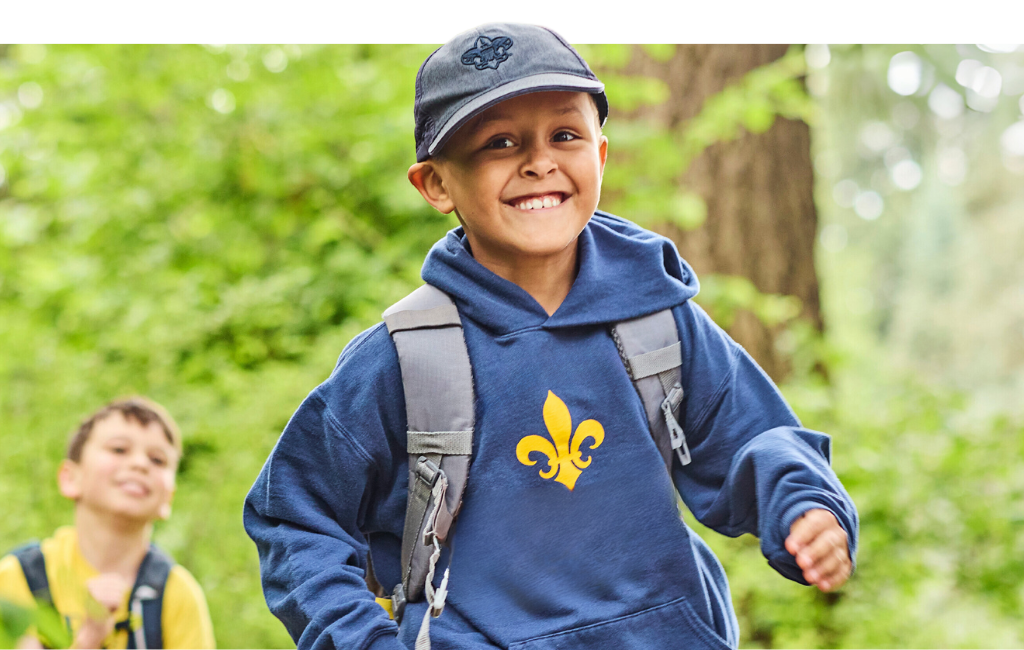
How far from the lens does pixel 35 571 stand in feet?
9.34

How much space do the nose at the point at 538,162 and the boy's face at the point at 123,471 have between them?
6.51 ft

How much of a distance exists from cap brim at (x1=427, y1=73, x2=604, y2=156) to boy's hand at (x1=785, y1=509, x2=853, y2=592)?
846 millimetres

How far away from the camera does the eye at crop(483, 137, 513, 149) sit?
1.73 metres

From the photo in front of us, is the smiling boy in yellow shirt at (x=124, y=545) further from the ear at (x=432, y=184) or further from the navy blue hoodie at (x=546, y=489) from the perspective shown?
the ear at (x=432, y=184)

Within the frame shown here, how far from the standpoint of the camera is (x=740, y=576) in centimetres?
475

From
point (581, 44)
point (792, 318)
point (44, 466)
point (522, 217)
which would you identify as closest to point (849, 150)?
point (792, 318)

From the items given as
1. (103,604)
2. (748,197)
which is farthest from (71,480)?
(748,197)

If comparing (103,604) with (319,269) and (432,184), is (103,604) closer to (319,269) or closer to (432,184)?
(432,184)

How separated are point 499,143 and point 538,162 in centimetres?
8

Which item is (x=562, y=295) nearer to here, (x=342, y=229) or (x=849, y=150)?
(x=342, y=229)

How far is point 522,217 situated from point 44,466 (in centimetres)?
365

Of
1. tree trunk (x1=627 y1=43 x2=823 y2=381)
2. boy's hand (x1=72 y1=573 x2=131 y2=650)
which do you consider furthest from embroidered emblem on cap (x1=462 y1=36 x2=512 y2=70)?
tree trunk (x1=627 y1=43 x2=823 y2=381)

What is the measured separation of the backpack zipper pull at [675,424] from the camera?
1.77 meters

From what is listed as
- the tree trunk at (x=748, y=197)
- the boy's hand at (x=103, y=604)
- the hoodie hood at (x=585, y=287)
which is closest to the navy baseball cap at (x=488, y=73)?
the hoodie hood at (x=585, y=287)
